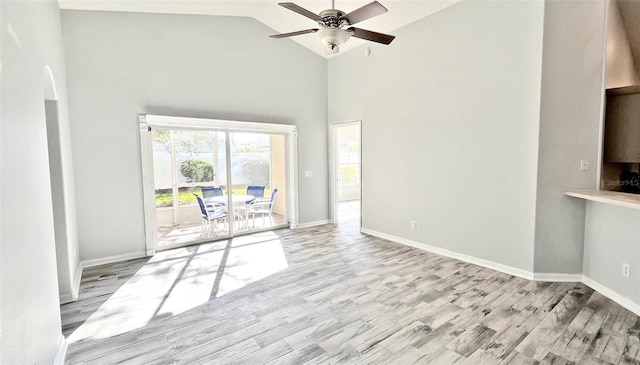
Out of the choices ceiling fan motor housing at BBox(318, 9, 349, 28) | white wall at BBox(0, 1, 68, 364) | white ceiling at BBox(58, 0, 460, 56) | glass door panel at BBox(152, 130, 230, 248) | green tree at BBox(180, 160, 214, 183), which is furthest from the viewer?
green tree at BBox(180, 160, 214, 183)

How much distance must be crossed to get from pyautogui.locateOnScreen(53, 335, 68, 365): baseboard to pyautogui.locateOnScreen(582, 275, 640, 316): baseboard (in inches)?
188

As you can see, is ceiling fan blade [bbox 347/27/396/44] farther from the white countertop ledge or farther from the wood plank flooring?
the wood plank flooring

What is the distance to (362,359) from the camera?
7.02ft

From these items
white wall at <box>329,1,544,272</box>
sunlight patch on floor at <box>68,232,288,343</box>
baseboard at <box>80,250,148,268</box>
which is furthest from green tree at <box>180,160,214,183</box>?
white wall at <box>329,1,544,272</box>

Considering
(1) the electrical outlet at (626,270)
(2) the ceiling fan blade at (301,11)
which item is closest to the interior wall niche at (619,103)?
(1) the electrical outlet at (626,270)

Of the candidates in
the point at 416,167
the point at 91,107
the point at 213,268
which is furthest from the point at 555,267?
the point at 91,107

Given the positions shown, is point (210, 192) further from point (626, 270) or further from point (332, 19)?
point (626, 270)

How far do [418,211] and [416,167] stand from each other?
0.70 m

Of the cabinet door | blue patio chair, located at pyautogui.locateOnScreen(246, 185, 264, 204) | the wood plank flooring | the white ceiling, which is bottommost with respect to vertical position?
the wood plank flooring

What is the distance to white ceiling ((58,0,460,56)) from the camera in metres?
3.93

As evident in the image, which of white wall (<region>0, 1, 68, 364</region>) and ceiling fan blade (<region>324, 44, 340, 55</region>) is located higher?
ceiling fan blade (<region>324, 44, 340, 55</region>)

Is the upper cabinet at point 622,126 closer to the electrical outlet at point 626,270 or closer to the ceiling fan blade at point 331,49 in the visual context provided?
the electrical outlet at point 626,270

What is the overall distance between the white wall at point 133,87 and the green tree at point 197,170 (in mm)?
709

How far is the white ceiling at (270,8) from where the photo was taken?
12.9 feet
